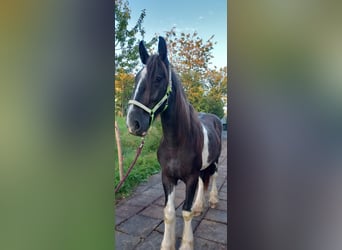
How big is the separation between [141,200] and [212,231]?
0.83ft

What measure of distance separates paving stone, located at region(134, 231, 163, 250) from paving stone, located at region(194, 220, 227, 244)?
122 millimetres

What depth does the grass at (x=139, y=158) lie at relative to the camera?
77 cm

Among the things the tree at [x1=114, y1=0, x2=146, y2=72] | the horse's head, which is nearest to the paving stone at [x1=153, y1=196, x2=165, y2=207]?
the horse's head

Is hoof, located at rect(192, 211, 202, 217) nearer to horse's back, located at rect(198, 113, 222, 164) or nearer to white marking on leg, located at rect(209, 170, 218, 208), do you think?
white marking on leg, located at rect(209, 170, 218, 208)

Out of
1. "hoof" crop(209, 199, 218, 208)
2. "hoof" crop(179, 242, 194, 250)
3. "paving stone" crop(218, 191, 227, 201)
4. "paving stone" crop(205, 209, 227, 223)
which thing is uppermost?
"paving stone" crop(218, 191, 227, 201)

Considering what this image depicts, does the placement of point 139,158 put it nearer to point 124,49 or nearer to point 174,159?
point 174,159

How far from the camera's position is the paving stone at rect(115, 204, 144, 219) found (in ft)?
2.65

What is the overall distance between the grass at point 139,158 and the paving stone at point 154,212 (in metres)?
0.08

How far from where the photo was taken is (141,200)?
2.72 ft

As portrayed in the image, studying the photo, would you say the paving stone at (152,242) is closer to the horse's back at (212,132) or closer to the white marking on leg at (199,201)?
the white marking on leg at (199,201)
